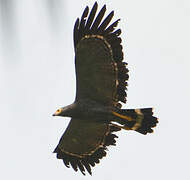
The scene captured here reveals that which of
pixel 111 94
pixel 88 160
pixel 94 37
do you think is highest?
pixel 94 37

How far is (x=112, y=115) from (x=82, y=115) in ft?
1.94

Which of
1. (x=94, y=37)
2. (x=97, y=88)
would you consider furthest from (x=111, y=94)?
(x=94, y=37)

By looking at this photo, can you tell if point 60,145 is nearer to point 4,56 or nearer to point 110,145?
point 110,145

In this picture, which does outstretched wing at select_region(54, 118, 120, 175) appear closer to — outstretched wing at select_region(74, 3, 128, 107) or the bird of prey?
the bird of prey

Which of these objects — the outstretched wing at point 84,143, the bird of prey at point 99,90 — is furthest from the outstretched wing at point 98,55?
the outstretched wing at point 84,143

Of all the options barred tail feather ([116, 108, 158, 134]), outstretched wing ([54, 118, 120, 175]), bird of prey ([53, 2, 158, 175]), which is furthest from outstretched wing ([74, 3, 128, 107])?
outstretched wing ([54, 118, 120, 175])

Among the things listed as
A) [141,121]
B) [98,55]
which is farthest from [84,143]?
[98,55]

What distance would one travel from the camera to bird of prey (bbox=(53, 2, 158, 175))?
12.3 metres

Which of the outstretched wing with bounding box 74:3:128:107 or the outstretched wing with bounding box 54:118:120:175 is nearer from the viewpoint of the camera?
the outstretched wing with bounding box 74:3:128:107

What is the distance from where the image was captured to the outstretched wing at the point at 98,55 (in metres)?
12.3

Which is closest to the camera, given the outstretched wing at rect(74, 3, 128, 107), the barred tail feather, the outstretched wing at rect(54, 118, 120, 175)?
the outstretched wing at rect(74, 3, 128, 107)

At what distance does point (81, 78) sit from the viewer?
12531mm

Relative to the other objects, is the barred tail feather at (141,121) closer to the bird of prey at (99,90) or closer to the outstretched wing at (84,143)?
the bird of prey at (99,90)

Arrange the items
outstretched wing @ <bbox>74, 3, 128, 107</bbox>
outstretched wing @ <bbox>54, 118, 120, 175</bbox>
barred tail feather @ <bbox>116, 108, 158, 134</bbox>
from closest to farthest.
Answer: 1. outstretched wing @ <bbox>74, 3, 128, 107</bbox>
2. barred tail feather @ <bbox>116, 108, 158, 134</bbox>
3. outstretched wing @ <bbox>54, 118, 120, 175</bbox>
